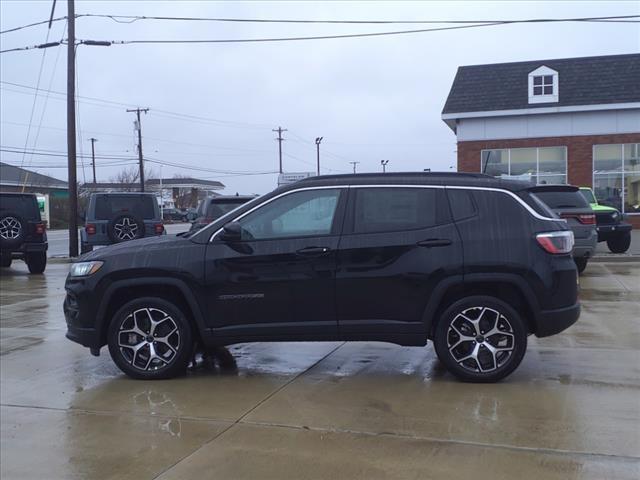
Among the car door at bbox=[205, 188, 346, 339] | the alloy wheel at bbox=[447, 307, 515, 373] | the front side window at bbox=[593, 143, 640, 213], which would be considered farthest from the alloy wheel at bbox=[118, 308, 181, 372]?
the front side window at bbox=[593, 143, 640, 213]

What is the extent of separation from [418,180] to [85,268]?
10.3ft

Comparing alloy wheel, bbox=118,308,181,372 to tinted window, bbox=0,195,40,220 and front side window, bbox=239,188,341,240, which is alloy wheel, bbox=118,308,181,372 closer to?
front side window, bbox=239,188,341,240

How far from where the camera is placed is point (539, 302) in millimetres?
5340

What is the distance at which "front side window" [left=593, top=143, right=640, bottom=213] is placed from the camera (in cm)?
2678

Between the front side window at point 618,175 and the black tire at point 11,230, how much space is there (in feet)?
73.4

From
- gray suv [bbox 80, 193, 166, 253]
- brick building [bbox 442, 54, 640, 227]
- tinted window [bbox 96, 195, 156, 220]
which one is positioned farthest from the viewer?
brick building [bbox 442, 54, 640, 227]

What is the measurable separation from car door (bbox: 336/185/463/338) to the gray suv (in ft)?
33.5

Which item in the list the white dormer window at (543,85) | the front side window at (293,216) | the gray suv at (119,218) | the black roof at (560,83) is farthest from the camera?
the white dormer window at (543,85)

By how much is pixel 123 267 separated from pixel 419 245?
8.63 ft

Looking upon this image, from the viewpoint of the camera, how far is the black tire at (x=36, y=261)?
50.5 ft

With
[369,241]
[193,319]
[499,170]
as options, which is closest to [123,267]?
[193,319]

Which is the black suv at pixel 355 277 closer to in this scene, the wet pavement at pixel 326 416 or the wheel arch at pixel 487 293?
the wheel arch at pixel 487 293

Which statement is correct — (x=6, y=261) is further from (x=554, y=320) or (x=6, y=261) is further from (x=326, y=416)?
(x=554, y=320)

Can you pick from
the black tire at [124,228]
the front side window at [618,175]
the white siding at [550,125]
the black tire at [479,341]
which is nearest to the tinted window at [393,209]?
the black tire at [479,341]
